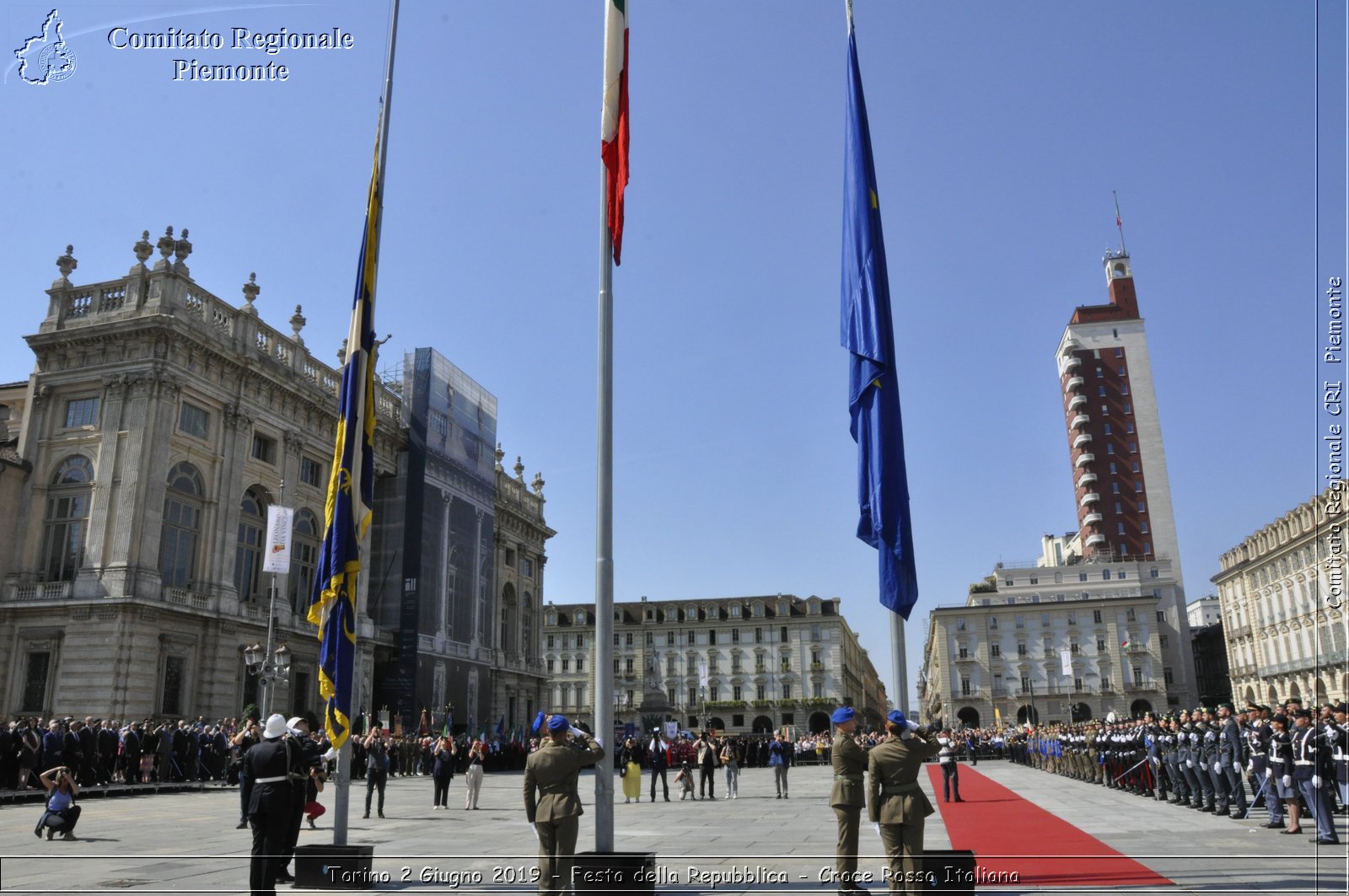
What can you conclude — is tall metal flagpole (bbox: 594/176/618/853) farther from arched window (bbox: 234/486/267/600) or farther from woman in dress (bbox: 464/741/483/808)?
arched window (bbox: 234/486/267/600)

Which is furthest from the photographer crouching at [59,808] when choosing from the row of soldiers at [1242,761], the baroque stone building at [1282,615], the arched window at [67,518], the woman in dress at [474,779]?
the baroque stone building at [1282,615]

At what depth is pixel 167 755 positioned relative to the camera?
87.0ft

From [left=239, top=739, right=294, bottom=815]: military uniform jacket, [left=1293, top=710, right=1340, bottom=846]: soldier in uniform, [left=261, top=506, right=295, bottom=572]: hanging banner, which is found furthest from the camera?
[left=261, top=506, right=295, bottom=572]: hanging banner

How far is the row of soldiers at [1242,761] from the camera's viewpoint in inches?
526

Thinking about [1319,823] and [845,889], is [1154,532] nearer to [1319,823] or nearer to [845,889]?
[1319,823]

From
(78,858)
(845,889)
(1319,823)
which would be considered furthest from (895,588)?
(78,858)

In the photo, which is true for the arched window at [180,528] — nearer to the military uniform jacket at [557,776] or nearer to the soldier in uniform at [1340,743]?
the military uniform jacket at [557,776]

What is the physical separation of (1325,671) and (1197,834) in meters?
58.0

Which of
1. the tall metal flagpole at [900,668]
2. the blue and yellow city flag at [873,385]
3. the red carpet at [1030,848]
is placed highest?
the blue and yellow city flag at [873,385]

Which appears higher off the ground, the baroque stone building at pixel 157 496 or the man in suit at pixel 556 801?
the baroque stone building at pixel 157 496

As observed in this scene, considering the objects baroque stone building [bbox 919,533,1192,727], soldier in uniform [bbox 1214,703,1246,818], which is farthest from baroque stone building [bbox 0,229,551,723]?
baroque stone building [bbox 919,533,1192,727]

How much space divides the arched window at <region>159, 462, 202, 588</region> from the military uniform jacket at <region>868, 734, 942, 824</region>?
Answer: 30.8 metres

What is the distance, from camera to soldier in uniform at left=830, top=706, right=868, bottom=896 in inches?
336

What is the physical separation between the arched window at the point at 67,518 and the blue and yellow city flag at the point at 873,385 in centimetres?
3091
